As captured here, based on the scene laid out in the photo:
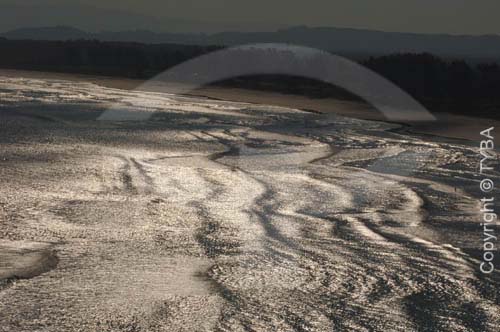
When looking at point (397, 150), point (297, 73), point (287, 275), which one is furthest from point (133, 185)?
point (297, 73)

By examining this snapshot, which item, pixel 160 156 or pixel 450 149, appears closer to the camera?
pixel 160 156

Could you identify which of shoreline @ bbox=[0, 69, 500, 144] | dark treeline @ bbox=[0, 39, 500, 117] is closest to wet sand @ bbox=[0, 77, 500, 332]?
shoreline @ bbox=[0, 69, 500, 144]

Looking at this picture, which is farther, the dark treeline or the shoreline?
the dark treeline

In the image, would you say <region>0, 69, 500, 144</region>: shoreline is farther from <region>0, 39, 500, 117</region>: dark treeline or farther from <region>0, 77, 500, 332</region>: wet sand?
<region>0, 77, 500, 332</region>: wet sand

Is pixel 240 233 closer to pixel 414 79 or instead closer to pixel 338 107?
pixel 338 107

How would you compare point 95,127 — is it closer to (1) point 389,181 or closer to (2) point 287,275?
(1) point 389,181

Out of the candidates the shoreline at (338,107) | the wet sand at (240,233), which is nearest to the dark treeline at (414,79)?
the shoreline at (338,107)

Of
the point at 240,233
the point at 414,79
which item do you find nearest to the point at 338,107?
the point at 414,79

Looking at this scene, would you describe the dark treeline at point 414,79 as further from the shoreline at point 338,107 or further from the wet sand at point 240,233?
the wet sand at point 240,233
